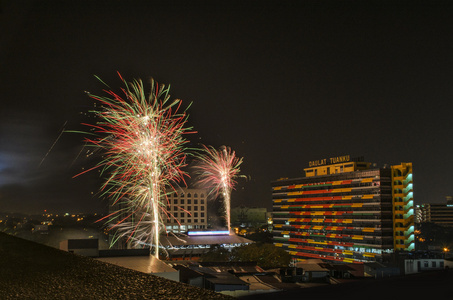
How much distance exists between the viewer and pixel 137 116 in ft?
66.0

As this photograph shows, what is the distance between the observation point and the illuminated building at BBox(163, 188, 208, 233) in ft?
247

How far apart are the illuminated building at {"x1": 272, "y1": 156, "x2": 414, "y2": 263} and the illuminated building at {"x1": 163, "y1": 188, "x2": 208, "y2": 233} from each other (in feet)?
42.9

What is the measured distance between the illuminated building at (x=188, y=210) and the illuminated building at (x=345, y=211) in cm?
1306

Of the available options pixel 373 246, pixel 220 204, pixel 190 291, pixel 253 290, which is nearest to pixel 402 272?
pixel 253 290

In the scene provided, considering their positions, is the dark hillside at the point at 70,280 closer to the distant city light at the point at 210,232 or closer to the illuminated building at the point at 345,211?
the illuminated building at the point at 345,211

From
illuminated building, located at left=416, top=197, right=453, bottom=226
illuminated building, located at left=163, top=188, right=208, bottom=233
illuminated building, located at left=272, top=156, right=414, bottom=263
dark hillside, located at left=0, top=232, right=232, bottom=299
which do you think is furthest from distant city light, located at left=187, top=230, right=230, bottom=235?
illuminated building, located at left=416, top=197, right=453, bottom=226

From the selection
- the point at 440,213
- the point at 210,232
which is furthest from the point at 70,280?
the point at 440,213

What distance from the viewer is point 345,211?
58.4 meters

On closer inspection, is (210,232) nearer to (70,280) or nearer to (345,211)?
(345,211)

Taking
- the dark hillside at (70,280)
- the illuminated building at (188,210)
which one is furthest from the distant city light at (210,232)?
the dark hillside at (70,280)

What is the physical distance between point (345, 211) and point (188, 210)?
96.4ft

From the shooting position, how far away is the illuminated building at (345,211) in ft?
168

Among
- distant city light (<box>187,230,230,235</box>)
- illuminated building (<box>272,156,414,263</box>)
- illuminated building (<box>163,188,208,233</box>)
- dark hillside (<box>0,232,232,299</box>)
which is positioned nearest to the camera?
dark hillside (<box>0,232,232,299</box>)

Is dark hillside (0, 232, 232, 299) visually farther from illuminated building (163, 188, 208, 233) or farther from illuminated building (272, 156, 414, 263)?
illuminated building (163, 188, 208, 233)
